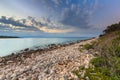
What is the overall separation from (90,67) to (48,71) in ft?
Answer: 8.57

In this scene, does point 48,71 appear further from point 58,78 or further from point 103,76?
point 103,76

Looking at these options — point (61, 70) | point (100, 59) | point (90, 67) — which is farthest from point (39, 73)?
point (100, 59)

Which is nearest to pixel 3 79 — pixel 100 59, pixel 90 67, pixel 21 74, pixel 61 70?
pixel 21 74

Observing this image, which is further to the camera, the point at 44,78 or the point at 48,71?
the point at 48,71

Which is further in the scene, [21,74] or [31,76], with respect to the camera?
[21,74]

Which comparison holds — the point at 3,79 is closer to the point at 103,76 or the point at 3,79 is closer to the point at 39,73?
the point at 39,73

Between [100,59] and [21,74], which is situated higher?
[100,59]

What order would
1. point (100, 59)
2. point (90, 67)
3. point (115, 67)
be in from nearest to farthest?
point (115, 67) < point (90, 67) < point (100, 59)

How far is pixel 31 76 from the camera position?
1151cm

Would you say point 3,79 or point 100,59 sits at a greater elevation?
point 100,59

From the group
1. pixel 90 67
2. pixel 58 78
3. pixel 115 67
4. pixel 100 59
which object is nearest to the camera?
pixel 58 78

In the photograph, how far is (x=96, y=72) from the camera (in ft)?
36.3

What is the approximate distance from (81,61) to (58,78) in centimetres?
386

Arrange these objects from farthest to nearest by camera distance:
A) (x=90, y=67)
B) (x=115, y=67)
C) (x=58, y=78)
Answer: (x=90, y=67), (x=115, y=67), (x=58, y=78)
